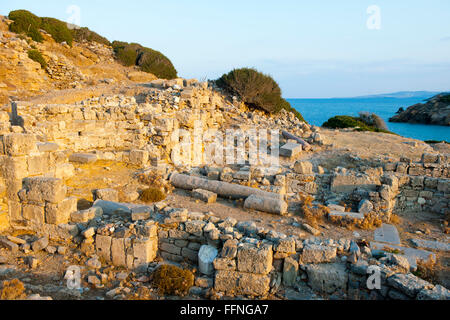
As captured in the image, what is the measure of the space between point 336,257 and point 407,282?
111 centimetres

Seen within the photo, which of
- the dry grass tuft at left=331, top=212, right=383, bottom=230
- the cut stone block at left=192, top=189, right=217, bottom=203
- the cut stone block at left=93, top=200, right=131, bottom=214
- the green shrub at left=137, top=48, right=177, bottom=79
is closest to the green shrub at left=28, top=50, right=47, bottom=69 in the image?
the green shrub at left=137, top=48, right=177, bottom=79

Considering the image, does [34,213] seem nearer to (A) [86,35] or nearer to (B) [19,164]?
(B) [19,164]

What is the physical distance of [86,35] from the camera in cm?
2644

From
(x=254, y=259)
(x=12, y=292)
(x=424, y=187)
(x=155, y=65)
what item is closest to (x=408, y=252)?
(x=254, y=259)

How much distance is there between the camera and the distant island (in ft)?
117

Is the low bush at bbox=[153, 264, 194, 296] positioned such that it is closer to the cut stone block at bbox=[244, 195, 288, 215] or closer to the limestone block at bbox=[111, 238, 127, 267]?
the limestone block at bbox=[111, 238, 127, 267]

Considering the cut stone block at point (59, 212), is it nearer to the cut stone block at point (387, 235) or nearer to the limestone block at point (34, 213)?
the limestone block at point (34, 213)

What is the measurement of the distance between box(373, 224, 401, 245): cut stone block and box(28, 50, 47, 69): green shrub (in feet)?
61.7

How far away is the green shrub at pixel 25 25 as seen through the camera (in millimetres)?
20500

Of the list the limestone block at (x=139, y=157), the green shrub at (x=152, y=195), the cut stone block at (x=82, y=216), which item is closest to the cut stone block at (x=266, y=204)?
the green shrub at (x=152, y=195)

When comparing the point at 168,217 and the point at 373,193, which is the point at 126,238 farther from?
the point at 373,193

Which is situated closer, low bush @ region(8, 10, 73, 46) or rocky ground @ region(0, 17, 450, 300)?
rocky ground @ region(0, 17, 450, 300)

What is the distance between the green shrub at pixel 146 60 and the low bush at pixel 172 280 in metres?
23.0

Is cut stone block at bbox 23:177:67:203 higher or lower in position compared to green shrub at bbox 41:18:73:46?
lower
